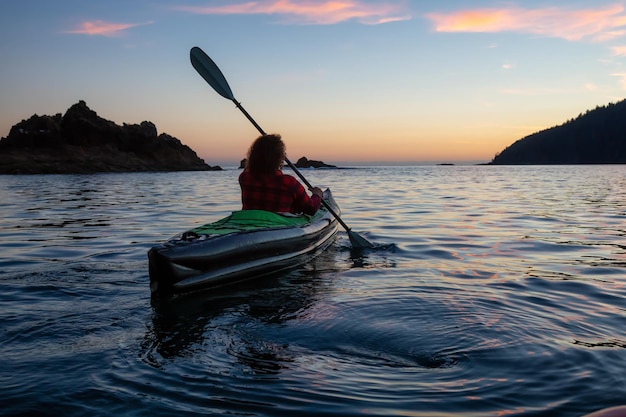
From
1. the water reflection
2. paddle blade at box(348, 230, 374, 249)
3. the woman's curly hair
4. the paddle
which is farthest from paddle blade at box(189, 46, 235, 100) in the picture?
the water reflection

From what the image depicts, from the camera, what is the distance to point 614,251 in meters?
8.04

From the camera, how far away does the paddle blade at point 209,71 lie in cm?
902

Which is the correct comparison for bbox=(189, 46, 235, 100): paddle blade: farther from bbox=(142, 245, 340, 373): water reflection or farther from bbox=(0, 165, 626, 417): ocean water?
bbox=(142, 245, 340, 373): water reflection

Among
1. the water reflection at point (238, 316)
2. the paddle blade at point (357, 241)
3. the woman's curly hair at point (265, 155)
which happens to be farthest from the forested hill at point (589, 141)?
the water reflection at point (238, 316)

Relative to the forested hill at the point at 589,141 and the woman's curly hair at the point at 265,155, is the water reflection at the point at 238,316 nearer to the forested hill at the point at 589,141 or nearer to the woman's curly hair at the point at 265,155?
the woman's curly hair at the point at 265,155

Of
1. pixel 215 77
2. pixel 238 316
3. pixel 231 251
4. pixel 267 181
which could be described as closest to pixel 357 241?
pixel 267 181

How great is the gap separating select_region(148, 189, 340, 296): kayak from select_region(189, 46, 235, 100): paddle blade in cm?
302

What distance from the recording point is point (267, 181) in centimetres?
662

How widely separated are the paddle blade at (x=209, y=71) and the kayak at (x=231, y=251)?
3.02m

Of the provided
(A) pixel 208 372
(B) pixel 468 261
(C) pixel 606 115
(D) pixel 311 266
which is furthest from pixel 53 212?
(C) pixel 606 115

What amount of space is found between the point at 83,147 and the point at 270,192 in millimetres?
108322

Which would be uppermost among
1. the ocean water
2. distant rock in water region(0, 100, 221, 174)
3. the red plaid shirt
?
distant rock in water region(0, 100, 221, 174)

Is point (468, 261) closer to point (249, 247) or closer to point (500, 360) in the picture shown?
point (249, 247)

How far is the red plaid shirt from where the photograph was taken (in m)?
6.61
